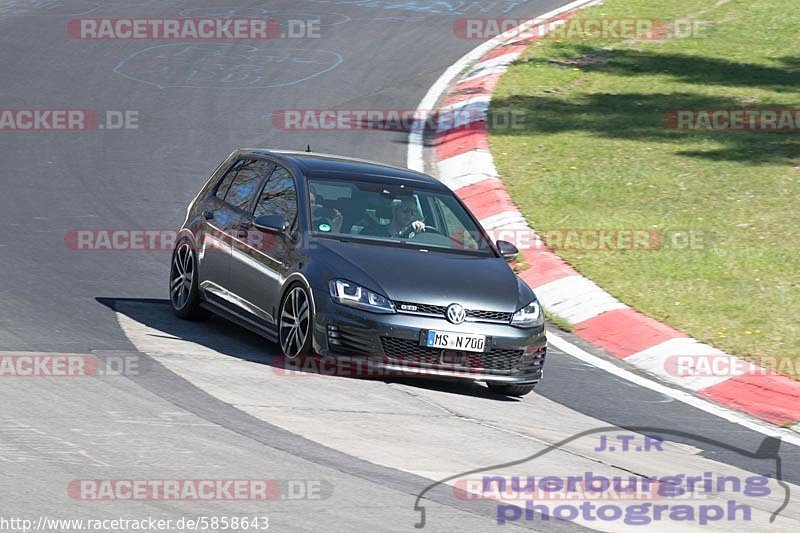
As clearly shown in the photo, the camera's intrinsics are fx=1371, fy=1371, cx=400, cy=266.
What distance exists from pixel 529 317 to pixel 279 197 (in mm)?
2430

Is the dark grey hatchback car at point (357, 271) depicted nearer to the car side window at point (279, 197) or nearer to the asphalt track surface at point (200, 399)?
the car side window at point (279, 197)

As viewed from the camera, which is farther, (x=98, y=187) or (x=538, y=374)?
(x=98, y=187)

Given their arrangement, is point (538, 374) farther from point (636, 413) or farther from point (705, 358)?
point (705, 358)

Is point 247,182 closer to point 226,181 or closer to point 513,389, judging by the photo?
point 226,181

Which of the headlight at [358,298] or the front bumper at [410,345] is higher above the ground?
the headlight at [358,298]

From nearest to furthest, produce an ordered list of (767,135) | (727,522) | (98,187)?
(727,522) < (98,187) < (767,135)

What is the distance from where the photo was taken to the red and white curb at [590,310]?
1089 cm

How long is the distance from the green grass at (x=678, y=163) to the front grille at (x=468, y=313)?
8.59 feet

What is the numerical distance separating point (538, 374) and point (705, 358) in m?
2.00

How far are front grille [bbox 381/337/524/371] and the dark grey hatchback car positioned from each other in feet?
0.03

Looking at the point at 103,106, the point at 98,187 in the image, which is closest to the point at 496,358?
the point at 98,187

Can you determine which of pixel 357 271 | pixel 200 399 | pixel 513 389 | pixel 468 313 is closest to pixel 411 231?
pixel 357 271

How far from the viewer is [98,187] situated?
1639cm

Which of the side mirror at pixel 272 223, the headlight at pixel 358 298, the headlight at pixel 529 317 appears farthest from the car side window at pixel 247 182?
the headlight at pixel 529 317
